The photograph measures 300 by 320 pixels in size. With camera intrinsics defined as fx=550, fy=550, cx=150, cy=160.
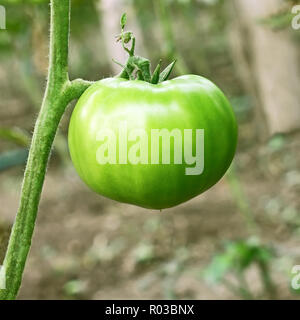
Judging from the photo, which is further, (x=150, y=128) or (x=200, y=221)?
(x=200, y=221)

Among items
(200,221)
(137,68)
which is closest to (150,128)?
(137,68)

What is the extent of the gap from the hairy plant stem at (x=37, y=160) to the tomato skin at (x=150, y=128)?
1.3 inches

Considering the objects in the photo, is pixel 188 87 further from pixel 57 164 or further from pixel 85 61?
pixel 85 61

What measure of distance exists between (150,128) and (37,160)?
0.43 feet

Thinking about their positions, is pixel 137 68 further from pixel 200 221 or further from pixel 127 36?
pixel 200 221

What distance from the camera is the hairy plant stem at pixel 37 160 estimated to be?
0.61 m

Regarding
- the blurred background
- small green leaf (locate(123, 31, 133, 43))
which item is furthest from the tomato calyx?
the blurred background

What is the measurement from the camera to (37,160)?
617 mm

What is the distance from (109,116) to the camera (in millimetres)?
608

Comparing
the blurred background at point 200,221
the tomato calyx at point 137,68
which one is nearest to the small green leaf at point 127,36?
the tomato calyx at point 137,68

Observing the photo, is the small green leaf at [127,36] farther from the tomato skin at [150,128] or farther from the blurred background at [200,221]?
the blurred background at [200,221]

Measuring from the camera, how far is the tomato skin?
1.98 feet

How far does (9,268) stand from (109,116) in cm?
20

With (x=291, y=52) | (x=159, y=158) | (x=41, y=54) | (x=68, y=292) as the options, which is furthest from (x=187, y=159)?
(x=291, y=52)
